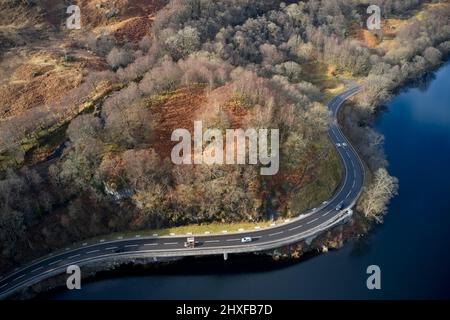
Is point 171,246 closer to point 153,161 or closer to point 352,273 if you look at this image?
point 153,161

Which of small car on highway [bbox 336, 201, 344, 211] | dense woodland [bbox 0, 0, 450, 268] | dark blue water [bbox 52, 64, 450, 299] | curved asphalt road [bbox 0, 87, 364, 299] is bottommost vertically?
dark blue water [bbox 52, 64, 450, 299]

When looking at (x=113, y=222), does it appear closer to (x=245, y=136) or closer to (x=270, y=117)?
(x=245, y=136)

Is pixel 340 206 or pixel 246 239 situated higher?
pixel 340 206

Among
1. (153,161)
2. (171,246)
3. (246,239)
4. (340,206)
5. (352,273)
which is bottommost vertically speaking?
(352,273)

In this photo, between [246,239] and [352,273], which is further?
[246,239]

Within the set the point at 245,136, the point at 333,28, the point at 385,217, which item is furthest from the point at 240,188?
the point at 333,28

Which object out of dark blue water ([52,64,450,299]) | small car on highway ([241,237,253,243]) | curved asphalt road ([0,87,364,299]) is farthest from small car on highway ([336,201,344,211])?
small car on highway ([241,237,253,243])

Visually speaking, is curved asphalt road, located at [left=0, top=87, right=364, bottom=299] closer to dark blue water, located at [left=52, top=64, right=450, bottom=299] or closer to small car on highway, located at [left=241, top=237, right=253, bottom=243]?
small car on highway, located at [left=241, top=237, right=253, bottom=243]

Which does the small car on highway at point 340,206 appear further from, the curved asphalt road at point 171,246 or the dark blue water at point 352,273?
the dark blue water at point 352,273

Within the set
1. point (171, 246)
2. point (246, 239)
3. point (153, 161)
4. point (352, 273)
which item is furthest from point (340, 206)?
point (153, 161)

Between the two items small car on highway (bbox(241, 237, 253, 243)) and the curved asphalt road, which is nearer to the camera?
the curved asphalt road
